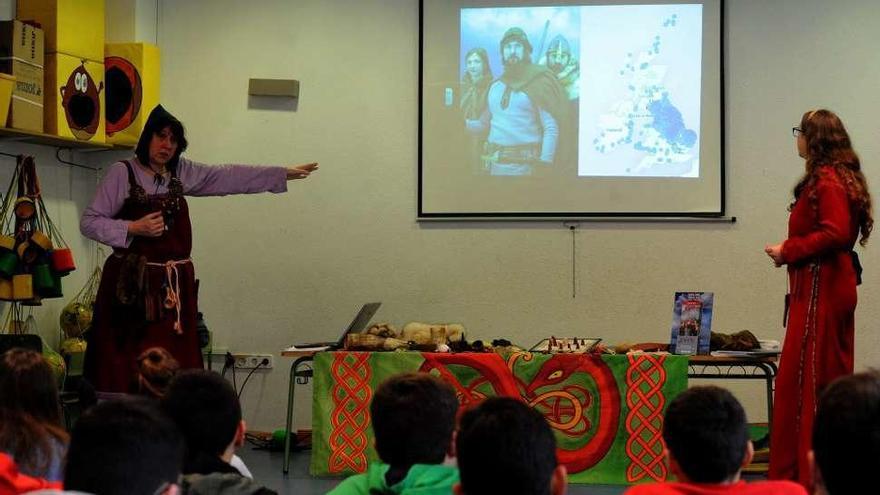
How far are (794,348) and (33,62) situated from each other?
358cm

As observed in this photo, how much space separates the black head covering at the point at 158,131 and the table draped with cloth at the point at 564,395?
107 centimetres

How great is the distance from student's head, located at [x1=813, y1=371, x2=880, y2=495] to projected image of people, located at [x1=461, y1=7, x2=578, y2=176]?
13.7 feet

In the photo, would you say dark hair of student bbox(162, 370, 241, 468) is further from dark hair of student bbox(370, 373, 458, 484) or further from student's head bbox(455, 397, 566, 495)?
student's head bbox(455, 397, 566, 495)

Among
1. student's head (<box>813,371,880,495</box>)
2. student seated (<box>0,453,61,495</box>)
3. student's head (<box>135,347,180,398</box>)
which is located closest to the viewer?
student's head (<box>813,371,880,495</box>)

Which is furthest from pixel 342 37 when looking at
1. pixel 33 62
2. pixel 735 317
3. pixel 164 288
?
pixel 735 317


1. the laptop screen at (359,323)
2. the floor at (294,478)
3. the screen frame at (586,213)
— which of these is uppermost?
the screen frame at (586,213)

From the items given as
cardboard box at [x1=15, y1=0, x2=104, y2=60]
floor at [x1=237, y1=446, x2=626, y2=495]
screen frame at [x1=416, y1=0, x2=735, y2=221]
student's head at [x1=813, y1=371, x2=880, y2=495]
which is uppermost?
cardboard box at [x1=15, y1=0, x2=104, y2=60]

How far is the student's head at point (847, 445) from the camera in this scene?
1579 mm

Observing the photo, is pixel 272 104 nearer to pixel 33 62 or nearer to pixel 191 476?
pixel 33 62

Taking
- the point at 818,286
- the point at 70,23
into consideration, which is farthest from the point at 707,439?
the point at 70,23

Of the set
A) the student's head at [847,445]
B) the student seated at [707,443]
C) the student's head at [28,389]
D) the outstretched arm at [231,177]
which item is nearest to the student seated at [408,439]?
the student seated at [707,443]

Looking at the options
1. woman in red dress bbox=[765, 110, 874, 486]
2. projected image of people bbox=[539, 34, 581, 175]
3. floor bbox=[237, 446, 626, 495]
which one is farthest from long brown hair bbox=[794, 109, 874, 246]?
projected image of people bbox=[539, 34, 581, 175]

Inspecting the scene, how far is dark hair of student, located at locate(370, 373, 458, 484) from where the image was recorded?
2146 millimetres

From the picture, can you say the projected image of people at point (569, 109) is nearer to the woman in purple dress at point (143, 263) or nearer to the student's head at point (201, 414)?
the woman in purple dress at point (143, 263)
